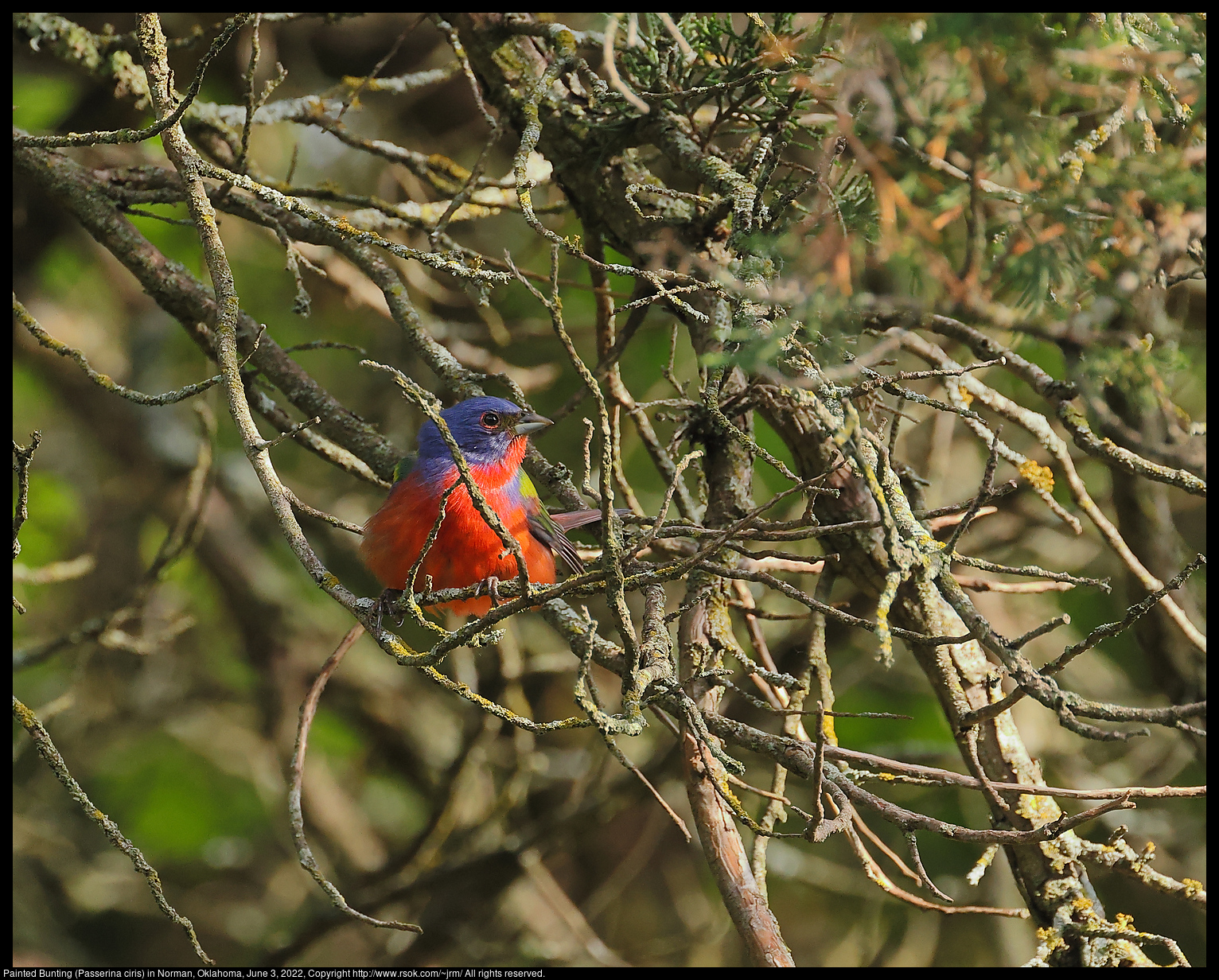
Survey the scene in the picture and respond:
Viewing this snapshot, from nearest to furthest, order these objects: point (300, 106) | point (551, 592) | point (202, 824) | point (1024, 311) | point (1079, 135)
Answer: point (1024, 311), point (551, 592), point (1079, 135), point (300, 106), point (202, 824)

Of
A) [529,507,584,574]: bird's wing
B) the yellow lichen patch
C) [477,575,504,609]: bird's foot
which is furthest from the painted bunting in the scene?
the yellow lichen patch

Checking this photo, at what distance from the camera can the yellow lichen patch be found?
10.0 ft

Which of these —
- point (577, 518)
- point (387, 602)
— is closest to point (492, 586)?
point (387, 602)

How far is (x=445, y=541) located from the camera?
380cm

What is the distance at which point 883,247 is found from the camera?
1.79m

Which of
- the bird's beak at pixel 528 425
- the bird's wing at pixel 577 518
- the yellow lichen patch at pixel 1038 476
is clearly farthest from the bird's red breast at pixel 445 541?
the yellow lichen patch at pixel 1038 476

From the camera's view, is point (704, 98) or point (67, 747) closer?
point (704, 98)

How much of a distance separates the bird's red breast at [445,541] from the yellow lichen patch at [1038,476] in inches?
69.5

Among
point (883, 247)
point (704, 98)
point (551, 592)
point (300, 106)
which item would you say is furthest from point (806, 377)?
point (300, 106)

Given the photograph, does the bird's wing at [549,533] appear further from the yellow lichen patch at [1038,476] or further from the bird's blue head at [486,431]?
the yellow lichen patch at [1038,476]

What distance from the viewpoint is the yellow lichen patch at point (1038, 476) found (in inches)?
120

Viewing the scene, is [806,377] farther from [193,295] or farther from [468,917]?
[468,917]

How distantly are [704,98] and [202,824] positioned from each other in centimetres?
623

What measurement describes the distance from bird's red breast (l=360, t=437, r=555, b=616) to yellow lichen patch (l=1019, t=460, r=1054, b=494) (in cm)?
177
